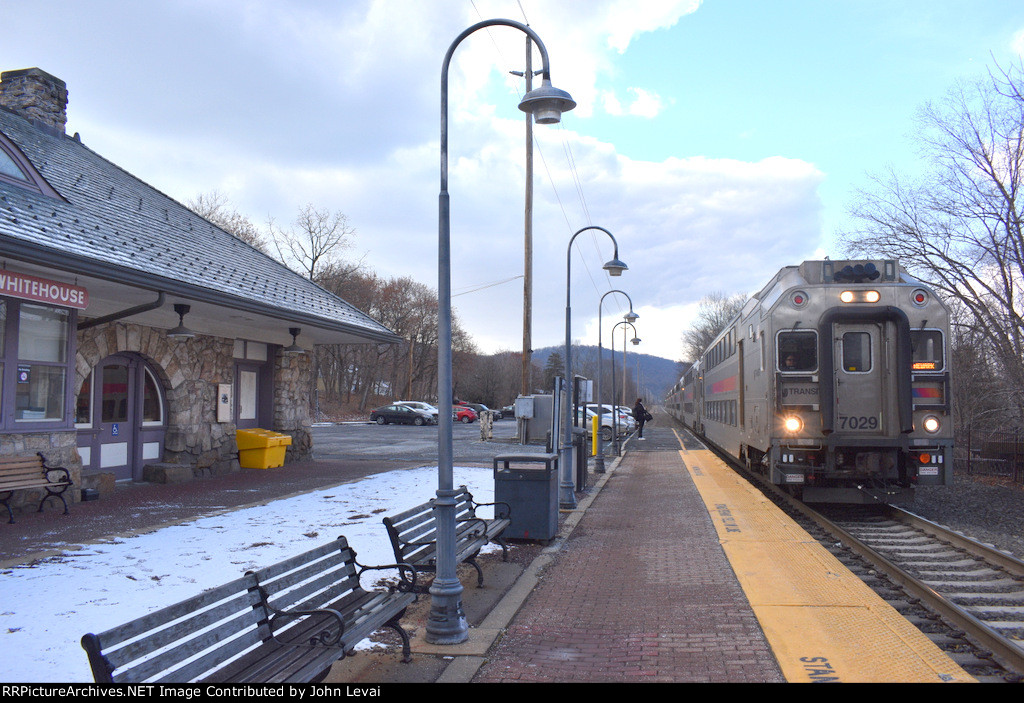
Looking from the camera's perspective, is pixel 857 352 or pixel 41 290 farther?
pixel 857 352

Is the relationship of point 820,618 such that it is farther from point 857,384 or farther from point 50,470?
point 50,470

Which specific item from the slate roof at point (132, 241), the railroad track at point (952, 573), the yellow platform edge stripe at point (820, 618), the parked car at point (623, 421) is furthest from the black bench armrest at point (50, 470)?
the parked car at point (623, 421)

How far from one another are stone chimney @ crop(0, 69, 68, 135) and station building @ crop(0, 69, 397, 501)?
0.03m

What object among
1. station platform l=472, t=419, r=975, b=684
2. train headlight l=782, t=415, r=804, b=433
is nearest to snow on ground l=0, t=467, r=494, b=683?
station platform l=472, t=419, r=975, b=684

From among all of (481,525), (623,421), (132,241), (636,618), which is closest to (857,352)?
(481,525)

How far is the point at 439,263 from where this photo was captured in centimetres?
568

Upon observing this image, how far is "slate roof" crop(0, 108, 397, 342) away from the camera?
925 centimetres

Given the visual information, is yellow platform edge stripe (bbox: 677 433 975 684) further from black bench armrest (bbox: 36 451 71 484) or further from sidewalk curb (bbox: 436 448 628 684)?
black bench armrest (bbox: 36 451 71 484)

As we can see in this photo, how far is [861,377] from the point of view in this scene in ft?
34.6

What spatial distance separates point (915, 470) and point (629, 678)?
7439 millimetres

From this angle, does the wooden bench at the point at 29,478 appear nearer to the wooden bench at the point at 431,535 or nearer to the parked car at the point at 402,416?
the wooden bench at the point at 431,535

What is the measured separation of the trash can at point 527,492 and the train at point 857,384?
12.5 ft

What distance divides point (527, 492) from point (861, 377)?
17.2 feet

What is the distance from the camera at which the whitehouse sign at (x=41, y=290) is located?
9.06 m
